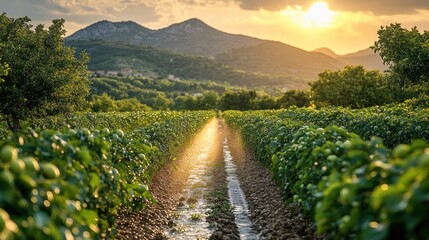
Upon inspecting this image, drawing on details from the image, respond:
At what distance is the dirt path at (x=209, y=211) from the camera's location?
927 centimetres

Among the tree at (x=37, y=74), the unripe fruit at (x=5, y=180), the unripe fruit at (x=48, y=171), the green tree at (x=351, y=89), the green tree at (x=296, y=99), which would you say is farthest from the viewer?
the green tree at (x=296, y=99)

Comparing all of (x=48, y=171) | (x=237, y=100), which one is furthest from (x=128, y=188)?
(x=237, y=100)

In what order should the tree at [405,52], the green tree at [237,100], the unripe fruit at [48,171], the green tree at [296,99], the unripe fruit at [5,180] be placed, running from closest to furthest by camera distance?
the unripe fruit at [5,180]
the unripe fruit at [48,171]
the tree at [405,52]
the green tree at [296,99]
the green tree at [237,100]

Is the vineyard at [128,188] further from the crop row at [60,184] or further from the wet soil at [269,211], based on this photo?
the wet soil at [269,211]

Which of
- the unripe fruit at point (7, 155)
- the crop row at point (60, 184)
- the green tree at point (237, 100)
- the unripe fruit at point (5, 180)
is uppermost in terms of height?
the green tree at point (237, 100)

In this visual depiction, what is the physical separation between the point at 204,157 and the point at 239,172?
611cm

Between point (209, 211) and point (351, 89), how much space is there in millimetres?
51323

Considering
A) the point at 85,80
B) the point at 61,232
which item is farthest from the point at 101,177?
the point at 85,80

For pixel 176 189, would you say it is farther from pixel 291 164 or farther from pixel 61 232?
pixel 61 232

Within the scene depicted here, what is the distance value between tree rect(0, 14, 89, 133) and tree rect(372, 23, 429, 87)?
60.9ft

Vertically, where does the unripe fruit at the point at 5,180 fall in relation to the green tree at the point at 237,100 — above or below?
below

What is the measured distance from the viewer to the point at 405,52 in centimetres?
2156

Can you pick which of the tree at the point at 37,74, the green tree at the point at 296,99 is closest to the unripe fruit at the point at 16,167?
the tree at the point at 37,74

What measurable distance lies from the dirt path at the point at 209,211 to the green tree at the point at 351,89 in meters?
43.6
